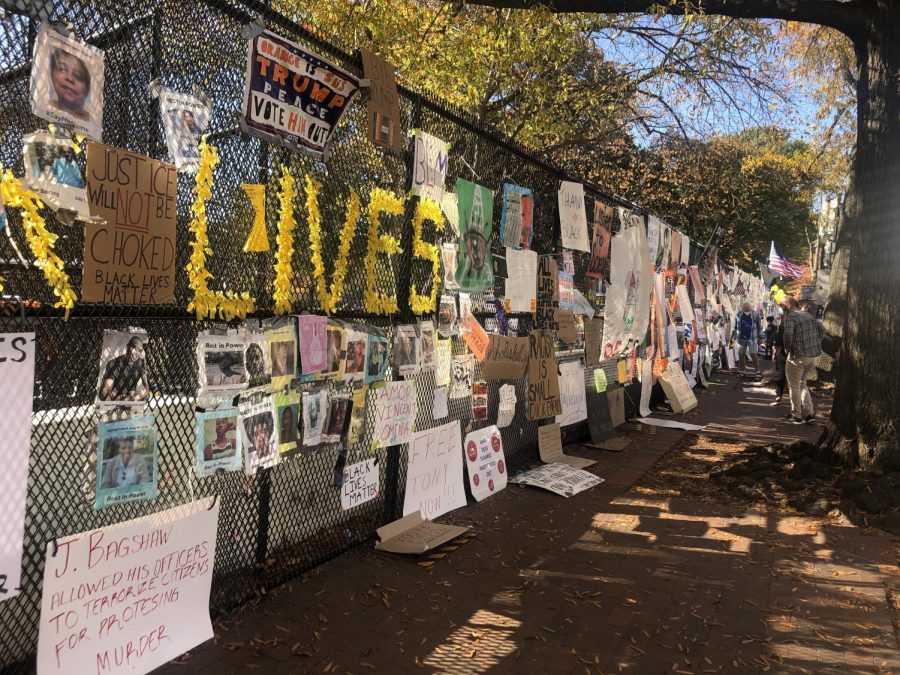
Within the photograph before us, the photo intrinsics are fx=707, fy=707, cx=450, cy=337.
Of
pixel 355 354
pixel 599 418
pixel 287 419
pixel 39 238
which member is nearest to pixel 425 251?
pixel 355 354

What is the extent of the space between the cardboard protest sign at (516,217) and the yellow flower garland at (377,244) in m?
1.79

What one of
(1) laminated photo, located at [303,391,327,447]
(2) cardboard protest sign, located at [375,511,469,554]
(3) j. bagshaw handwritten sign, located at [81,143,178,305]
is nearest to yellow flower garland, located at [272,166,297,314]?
A: (1) laminated photo, located at [303,391,327,447]

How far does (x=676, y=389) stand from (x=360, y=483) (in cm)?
859

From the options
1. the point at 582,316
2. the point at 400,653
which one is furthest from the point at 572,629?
the point at 582,316

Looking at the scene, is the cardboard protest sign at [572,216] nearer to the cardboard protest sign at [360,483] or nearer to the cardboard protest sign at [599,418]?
the cardboard protest sign at [599,418]

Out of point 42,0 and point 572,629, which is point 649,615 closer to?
point 572,629

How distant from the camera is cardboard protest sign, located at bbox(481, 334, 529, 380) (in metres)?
6.04

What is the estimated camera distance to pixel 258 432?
11.9ft

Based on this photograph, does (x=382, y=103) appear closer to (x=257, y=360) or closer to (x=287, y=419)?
(x=257, y=360)

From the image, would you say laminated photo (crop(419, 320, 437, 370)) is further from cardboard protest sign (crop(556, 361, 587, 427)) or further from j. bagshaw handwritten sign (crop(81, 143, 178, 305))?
cardboard protest sign (crop(556, 361, 587, 427))

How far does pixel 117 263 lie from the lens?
2852 mm

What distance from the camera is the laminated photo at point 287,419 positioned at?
376cm

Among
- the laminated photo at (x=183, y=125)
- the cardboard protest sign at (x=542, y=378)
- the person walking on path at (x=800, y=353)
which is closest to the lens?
the laminated photo at (x=183, y=125)

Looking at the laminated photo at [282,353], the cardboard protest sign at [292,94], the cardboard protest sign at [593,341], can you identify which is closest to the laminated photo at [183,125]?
the cardboard protest sign at [292,94]
